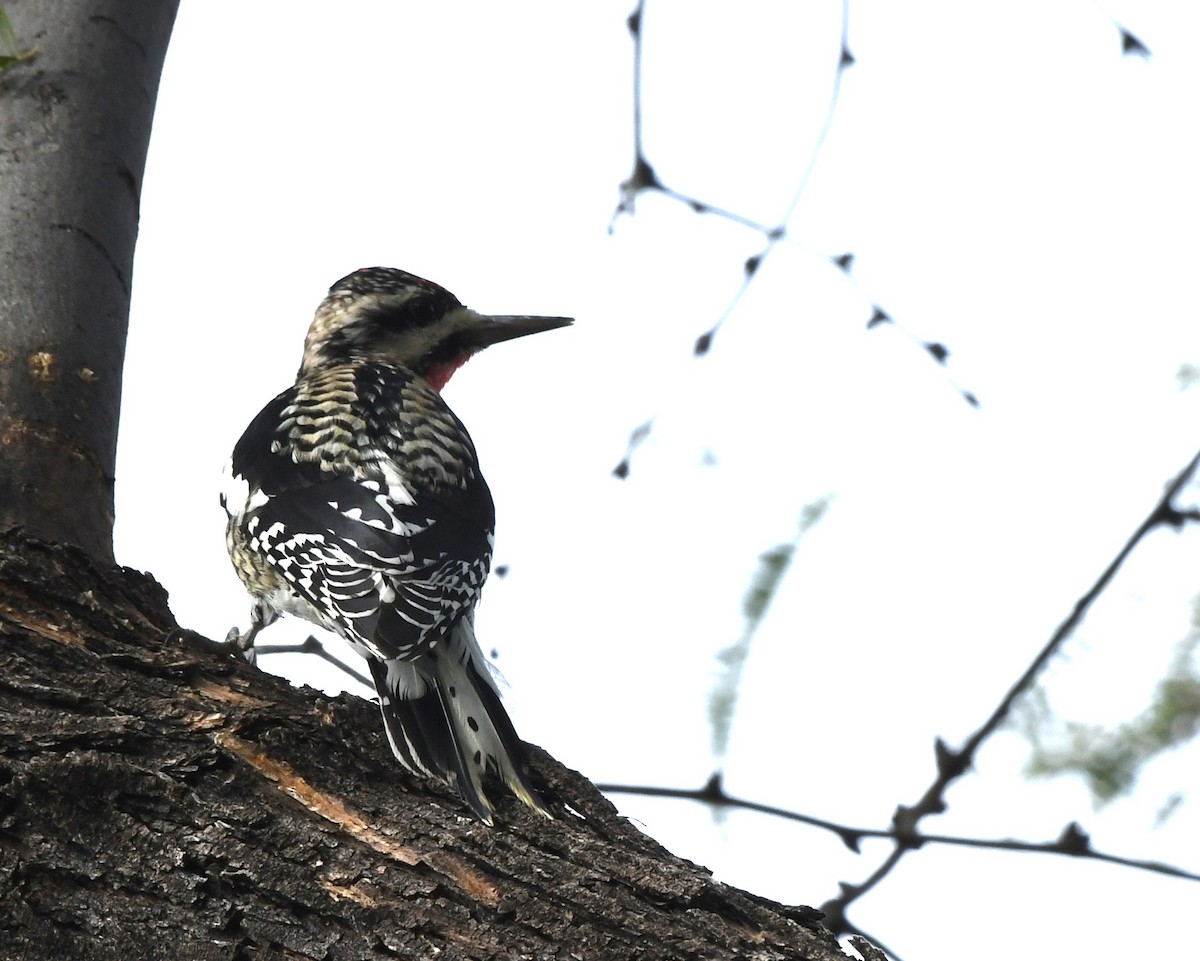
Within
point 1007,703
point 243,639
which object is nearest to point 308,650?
Result: point 243,639

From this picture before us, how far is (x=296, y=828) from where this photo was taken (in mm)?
1981

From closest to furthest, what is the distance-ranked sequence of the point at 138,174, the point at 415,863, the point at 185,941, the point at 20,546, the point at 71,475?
the point at 185,941
the point at 415,863
the point at 20,546
the point at 71,475
the point at 138,174

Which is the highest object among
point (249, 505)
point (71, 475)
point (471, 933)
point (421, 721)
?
point (249, 505)

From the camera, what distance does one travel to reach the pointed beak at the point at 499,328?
477cm

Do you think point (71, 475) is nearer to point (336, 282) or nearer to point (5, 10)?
point (5, 10)

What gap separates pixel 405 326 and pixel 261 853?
117 inches

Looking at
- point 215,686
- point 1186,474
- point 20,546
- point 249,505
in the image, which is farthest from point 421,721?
point 1186,474

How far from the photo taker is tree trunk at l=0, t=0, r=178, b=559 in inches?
111

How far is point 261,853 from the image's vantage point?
1.93 m

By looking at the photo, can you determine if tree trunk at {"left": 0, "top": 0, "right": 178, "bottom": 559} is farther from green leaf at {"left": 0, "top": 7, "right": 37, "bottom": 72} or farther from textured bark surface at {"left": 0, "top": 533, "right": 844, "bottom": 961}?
textured bark surface at {"left": 0, "top": 533, "right": 844, "bottom": 961}

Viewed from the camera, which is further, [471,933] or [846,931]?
[846,931]

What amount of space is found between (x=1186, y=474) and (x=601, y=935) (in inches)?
51.1

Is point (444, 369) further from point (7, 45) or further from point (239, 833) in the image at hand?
point (239, 833)

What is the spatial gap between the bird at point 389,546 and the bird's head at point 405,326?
211 mm
